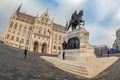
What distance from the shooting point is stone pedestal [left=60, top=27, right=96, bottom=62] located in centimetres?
2512

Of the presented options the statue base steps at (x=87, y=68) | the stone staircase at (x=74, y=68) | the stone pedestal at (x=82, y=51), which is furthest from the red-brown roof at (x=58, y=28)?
the statue base steps at (x=87, y=68)

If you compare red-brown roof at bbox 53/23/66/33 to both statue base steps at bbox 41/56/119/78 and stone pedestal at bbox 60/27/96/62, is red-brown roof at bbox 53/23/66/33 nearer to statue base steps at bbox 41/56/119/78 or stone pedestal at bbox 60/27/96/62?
stone pedestal at bbox 60/27/96/62

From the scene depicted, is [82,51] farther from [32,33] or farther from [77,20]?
[32,33]

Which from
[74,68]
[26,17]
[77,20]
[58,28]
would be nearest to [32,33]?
[26,17]

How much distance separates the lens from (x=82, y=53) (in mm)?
25484

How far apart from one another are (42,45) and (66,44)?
4549 centimetres

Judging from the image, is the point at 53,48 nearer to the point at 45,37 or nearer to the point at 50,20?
the point at 45,37

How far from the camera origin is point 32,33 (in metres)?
72.8

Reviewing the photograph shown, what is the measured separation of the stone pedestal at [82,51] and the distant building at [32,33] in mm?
43766

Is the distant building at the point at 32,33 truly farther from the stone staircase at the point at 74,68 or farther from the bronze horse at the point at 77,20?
the stone staircase at the point at 74,68

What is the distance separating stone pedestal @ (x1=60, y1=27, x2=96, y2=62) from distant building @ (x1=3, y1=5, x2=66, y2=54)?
144ft

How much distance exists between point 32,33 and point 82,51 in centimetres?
4978

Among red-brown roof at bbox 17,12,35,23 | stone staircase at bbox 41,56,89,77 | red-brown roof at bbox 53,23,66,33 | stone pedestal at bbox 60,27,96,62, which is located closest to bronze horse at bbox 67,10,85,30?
stone pedestal at bbox 60,27,96,62

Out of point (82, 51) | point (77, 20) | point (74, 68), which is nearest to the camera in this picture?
point (74, 68)
